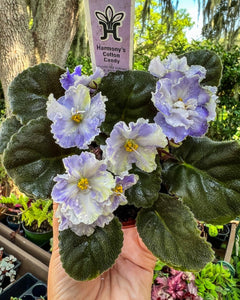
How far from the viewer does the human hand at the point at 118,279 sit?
69 cm

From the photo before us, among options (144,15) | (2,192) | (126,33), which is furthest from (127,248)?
(144,15)

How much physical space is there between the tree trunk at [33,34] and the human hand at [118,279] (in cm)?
134

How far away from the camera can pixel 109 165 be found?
0.53 meters

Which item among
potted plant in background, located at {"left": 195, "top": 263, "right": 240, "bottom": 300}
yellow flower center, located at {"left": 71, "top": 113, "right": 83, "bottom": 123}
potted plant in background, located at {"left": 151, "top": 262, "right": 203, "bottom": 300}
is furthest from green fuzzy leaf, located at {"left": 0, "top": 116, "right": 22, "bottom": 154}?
potted plant in background, located at {"left": 195, "top": 263, "right": 240, "bottom": 300}

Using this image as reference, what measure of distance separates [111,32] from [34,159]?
0.32m

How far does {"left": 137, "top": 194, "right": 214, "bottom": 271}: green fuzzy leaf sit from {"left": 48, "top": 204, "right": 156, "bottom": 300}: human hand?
143mm

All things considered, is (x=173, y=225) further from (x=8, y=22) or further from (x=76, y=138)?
(x=8, y=22)

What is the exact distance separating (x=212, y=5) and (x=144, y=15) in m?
1.27

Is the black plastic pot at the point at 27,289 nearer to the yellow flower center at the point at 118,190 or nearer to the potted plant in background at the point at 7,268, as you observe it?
the potted plant in background at the point at 7,268

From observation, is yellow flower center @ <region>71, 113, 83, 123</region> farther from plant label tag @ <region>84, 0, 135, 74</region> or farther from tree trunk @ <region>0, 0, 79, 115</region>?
tree trunk @ <region>0, 0, 79, 115</region>

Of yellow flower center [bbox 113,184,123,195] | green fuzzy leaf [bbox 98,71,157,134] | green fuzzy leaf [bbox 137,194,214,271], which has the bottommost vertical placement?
green fuzzy leaf [bbox 137,194,214,271]

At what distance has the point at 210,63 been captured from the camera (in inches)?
26.1

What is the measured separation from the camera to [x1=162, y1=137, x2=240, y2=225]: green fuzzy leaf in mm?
540

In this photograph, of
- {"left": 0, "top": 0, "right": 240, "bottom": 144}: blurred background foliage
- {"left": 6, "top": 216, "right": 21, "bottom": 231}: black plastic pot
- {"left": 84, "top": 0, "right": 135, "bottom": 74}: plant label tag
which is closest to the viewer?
{"left": 84, "top": 0, "right": 135, "bottom": 74}: plant label tag
